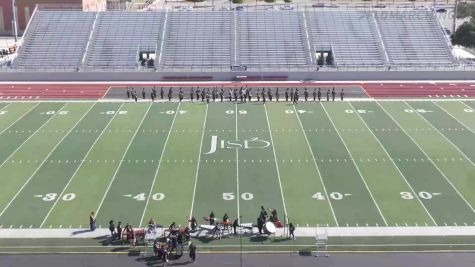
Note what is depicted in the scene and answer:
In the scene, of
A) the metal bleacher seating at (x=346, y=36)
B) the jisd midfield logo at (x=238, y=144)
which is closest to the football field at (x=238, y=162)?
the jisd midfield logo at (x=238, y=144)

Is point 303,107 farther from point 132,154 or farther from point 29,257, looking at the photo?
point 29,257

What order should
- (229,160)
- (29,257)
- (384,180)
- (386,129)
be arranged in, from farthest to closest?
1. (386,129)
2. (229,160)
3. (384,180)
4. (29,257)

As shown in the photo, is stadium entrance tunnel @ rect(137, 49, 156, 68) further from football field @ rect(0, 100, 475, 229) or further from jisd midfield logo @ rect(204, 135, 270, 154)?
jisd midfield logo @ rect(204, 135, 270, 154)

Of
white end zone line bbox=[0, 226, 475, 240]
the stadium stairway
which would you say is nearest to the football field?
white end zone line bbox=[0, 226, 475, 240]

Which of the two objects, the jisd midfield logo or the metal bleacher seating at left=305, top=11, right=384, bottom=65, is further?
the metal bleacher seating at left=305, top=11, right=384, bottom=65

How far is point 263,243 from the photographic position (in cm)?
1847

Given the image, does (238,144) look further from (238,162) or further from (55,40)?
(55,40)

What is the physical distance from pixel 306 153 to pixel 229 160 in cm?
353

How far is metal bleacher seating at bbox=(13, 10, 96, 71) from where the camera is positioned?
45.4 m

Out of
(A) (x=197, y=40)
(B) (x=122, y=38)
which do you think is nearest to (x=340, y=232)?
(A) (x=197, y=40)

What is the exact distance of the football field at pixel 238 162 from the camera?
2072 centimetres

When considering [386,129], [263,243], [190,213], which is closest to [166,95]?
[386,129]

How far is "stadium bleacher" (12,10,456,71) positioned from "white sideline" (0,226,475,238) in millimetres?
25895

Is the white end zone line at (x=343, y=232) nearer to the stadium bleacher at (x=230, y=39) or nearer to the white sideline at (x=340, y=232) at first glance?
the white sideline at (x=340, y=232)
